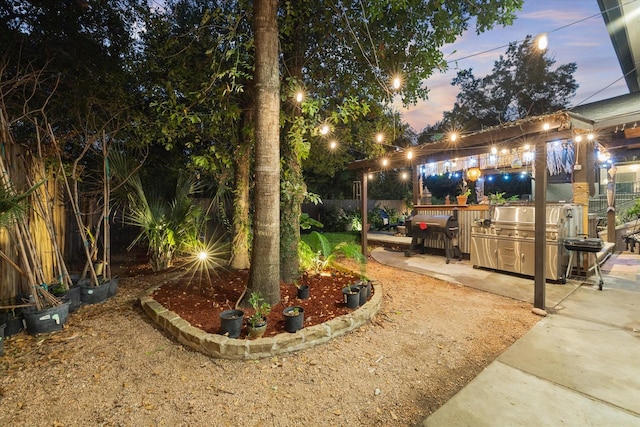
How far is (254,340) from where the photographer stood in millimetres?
2600

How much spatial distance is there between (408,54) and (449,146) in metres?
1.73

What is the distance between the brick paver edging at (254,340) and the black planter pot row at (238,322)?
0.07 m

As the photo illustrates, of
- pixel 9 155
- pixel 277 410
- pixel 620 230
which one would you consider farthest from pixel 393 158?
pixel 620 230

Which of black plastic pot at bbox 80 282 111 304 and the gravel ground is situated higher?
black plastic pot at bbox 80 282 111 304

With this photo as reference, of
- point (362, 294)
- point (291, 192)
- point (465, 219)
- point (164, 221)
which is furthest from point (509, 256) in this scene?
point (164, 221)

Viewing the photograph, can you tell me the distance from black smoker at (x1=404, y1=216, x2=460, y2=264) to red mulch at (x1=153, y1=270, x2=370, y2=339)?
3.48 metres

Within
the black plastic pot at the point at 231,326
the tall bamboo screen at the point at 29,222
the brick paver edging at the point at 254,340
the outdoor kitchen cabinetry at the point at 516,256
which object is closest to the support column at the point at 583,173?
the outdoor kitchen cabinetry at the point at 516,256

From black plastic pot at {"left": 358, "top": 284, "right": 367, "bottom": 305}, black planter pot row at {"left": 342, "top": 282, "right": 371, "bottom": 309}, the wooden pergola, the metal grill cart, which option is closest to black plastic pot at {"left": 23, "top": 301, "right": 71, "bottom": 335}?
black planter pot row at {"left": 342, "top": 282, "right": 371, "bottom": 309}

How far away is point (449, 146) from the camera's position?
495cm

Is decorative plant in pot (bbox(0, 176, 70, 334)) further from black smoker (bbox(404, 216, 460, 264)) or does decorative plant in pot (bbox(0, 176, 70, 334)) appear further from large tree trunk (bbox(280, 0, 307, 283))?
black smoker (bbox(404, 216, 460, 264))

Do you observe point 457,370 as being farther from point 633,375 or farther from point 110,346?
point 110,346

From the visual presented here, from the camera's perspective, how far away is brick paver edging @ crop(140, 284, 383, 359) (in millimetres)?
2529

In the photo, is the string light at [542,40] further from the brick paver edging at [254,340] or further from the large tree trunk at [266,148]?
the brick paver edging at [254,340]

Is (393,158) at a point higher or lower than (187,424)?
higher
